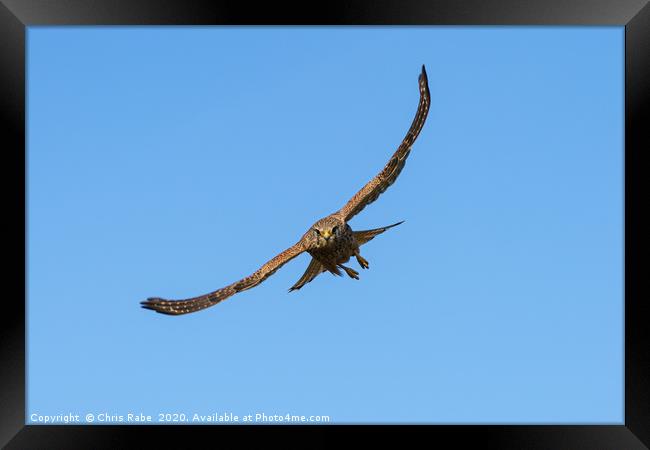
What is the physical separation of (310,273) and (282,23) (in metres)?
3.85

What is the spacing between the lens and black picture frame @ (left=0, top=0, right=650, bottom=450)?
10438mm

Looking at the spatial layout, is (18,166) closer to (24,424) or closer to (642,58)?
(24,424)

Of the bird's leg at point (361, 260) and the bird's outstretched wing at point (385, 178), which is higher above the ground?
the bird's outstretched wing at point (385, 178)

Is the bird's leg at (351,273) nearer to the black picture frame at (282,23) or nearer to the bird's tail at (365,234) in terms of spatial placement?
the bird's tail at (365,234)

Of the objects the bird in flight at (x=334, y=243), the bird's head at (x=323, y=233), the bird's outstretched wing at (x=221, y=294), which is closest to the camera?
the bird's outstretched wing at (x=221, y=294)

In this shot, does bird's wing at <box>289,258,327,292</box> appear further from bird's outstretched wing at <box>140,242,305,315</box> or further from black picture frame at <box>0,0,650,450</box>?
black picture frame at <box>0,0,650,450</box>

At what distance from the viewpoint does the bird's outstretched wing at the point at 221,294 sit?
10.4 meters

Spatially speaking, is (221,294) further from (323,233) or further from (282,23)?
(282,23)

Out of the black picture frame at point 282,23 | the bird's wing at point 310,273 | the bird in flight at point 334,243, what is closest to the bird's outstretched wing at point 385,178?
the bird in flight at point 334,243

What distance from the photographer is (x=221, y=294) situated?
1101 cm

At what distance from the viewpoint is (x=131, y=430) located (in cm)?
1042

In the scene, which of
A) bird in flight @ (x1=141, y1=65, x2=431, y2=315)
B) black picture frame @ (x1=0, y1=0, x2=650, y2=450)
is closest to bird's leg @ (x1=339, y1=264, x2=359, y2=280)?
bird in flight @ (x1=141, y1=65, x2=431, y2=315)

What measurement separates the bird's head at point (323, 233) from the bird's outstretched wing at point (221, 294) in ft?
0.59

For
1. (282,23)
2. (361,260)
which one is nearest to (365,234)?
(361,260)
